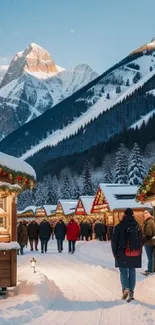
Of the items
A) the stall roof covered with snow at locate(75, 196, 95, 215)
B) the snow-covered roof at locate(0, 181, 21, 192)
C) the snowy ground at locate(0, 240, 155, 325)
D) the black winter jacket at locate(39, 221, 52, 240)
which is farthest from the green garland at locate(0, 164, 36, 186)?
the stall roof covered with snow at locate(75, 196, 95, 215)

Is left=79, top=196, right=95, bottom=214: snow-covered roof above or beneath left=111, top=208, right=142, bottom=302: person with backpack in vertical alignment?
above

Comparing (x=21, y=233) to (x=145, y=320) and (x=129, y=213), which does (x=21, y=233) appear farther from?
(x=145, y=320)

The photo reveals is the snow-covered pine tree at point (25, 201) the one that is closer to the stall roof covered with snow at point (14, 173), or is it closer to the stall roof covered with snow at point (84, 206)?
the stall roof covered with snow at point (84, 206)

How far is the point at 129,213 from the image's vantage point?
374 inches

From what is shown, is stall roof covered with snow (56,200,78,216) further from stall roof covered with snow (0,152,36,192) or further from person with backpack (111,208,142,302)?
person with backpack (111,208,142,302)

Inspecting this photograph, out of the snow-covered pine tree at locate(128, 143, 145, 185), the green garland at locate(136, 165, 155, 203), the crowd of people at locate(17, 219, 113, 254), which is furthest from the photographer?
the snow-covered pine tree at locate(128, 143, 145, 185)

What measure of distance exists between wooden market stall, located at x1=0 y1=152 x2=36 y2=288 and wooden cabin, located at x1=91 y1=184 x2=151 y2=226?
74.9 ft

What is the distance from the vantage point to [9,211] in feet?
36.1

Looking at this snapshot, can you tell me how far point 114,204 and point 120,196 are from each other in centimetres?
150

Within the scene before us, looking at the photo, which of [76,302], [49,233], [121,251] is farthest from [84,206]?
[121,251]

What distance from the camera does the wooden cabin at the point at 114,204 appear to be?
3494 centimetres

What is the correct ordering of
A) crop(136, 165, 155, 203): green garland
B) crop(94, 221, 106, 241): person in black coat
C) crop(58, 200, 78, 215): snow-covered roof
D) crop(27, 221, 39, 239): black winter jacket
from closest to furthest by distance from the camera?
crop(136, 165, 155, 203): green garland < crop(27, 221, 39, 239): black winter jacket < crop(94, 221, 106, 241): person in black coat < crop(58, 200, 78, 215): snow-covered roof

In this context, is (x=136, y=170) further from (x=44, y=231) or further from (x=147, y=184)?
(x=147, y=184)

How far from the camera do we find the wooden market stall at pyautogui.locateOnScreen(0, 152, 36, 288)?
1067 centimetres
